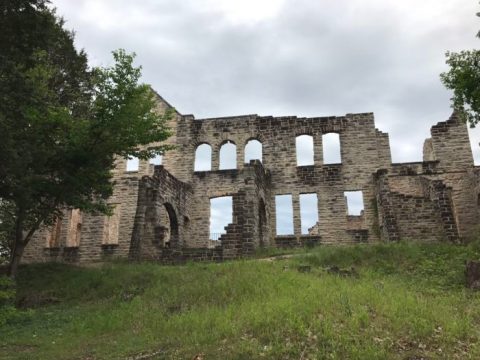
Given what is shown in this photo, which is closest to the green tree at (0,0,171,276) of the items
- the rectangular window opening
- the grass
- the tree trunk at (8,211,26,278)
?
the tree trunk at (8,211,26,278)

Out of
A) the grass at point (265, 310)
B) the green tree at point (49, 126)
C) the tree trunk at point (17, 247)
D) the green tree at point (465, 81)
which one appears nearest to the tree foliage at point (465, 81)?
the green tree at point (465, 81)

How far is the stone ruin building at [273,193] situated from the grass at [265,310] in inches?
153

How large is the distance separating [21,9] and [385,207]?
15.8m

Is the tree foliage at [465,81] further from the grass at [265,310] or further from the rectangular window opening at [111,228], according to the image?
the rectangular window opening at [111,228]

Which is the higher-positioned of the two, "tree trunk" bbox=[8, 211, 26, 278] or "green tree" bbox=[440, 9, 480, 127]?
"green tree" bbox=[440, 9, 480, 127]

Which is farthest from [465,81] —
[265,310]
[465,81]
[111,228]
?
[111,228]

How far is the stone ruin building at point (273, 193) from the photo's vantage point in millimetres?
19719

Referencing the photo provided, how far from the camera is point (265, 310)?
980cm

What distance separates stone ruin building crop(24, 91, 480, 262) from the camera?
19719 millimetres

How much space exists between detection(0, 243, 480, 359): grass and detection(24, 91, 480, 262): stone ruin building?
3891 millimetres

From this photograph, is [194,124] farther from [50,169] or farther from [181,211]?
[50,169]

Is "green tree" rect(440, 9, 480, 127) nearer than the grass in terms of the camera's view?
No

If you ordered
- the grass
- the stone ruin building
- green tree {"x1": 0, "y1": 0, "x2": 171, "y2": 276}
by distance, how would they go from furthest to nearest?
the stone ruin building < green tree {"x1": 0, "y1": 0, "x2": 171, "y2": 276} < the grass

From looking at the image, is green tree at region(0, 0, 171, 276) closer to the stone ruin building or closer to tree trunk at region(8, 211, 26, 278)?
tree trunk at region(8, 211, 26, 278)
